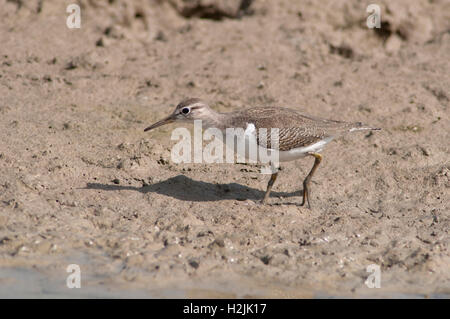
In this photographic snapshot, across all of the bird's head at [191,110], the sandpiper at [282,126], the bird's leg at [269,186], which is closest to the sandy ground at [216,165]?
the bird's leg at [269,186]

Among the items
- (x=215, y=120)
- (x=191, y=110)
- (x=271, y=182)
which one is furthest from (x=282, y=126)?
(x=191, y=110)

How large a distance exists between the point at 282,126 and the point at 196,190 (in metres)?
1.45

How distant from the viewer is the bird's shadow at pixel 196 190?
351 inches

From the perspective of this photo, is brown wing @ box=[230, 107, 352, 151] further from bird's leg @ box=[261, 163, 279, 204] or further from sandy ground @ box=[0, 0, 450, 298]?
sandy ground @ box=[0, 0, 450, 298]

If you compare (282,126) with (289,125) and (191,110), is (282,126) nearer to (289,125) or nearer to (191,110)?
(289,125)

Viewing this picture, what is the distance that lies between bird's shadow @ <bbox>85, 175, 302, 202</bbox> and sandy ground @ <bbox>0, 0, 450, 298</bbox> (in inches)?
1.1

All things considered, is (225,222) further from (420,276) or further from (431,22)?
(431,22)

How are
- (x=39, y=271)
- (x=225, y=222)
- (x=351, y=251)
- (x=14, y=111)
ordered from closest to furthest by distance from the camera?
1. (x=39, y=271)
2. (x=351, y=251)
3. (x=225, y=222)
4. (x=14, y=111)

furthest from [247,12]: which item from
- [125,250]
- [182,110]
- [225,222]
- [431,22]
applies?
[125,250]

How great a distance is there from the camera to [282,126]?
343 inches

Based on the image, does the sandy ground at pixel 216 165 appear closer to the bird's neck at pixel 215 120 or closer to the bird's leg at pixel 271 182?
the bird's leg at pixel 271 182

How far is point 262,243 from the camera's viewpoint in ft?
25.9

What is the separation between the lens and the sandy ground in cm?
735

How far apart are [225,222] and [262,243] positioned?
0.62 m
